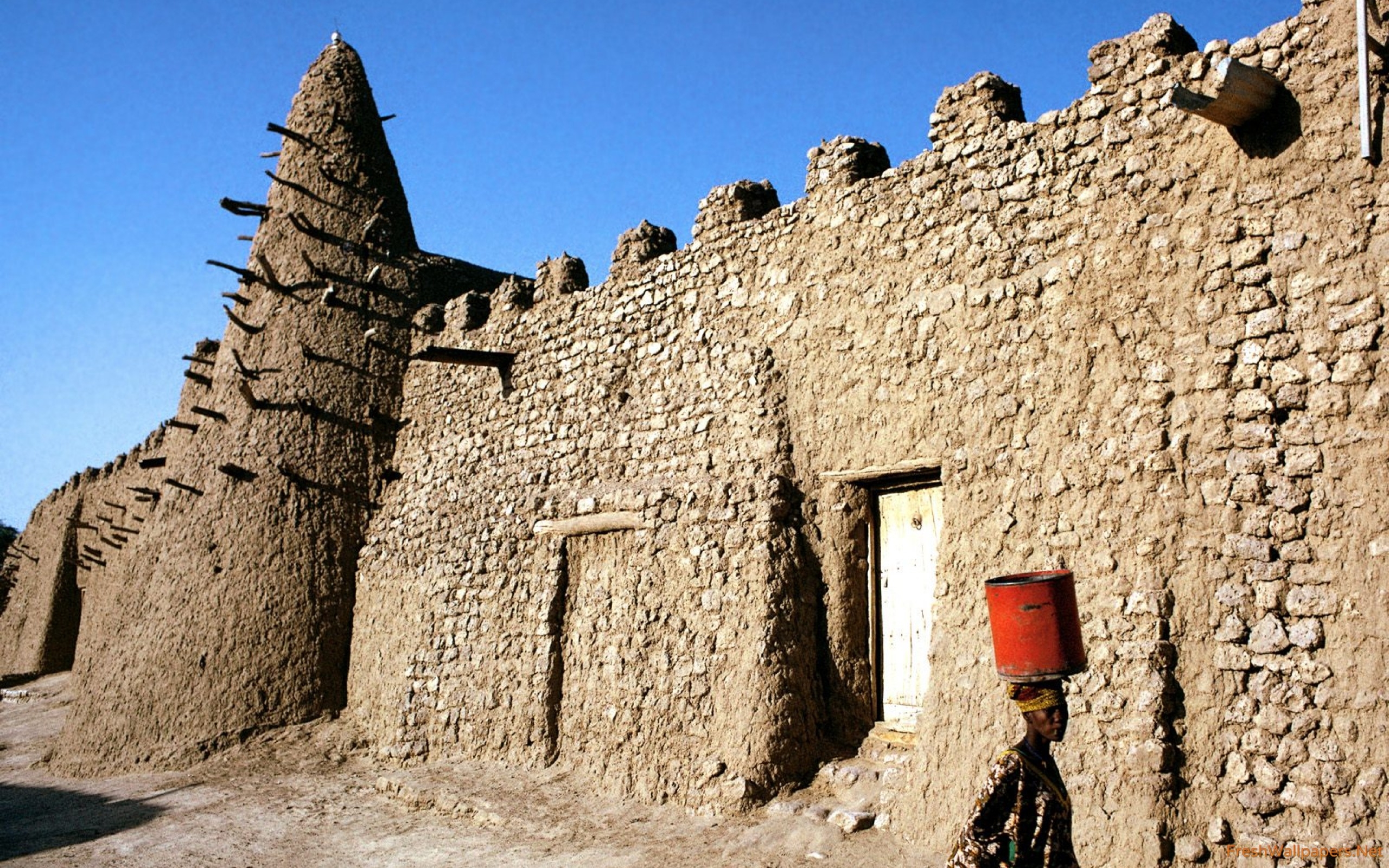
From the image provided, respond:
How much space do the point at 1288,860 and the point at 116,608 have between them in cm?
1349

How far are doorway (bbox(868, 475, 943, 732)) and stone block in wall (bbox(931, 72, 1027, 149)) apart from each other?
248 cm

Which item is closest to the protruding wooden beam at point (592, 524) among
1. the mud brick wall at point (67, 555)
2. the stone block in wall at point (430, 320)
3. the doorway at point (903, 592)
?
the doorway at point (903, 592)

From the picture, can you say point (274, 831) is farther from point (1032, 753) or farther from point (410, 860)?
point (1032, 753)

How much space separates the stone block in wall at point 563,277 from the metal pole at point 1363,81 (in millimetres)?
7419

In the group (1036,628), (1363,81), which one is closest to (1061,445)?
(1363,81)

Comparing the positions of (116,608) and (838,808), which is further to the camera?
(116,608)

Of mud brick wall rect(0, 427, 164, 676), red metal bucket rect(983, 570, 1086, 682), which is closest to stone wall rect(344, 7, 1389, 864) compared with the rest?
red metal bucket rect(983, 570, 1086, 682)

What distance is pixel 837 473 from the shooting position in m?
8.36

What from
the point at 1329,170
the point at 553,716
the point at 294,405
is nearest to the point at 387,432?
the point at 294,405

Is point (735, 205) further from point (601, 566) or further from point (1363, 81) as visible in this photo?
point (1363, 81)

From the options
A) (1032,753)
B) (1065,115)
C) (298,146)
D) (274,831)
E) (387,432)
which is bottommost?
(274,831)

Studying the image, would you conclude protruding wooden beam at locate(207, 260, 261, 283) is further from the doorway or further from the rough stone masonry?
the doorway

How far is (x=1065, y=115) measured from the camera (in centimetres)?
738

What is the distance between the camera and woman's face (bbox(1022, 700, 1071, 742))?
400 centimetres
